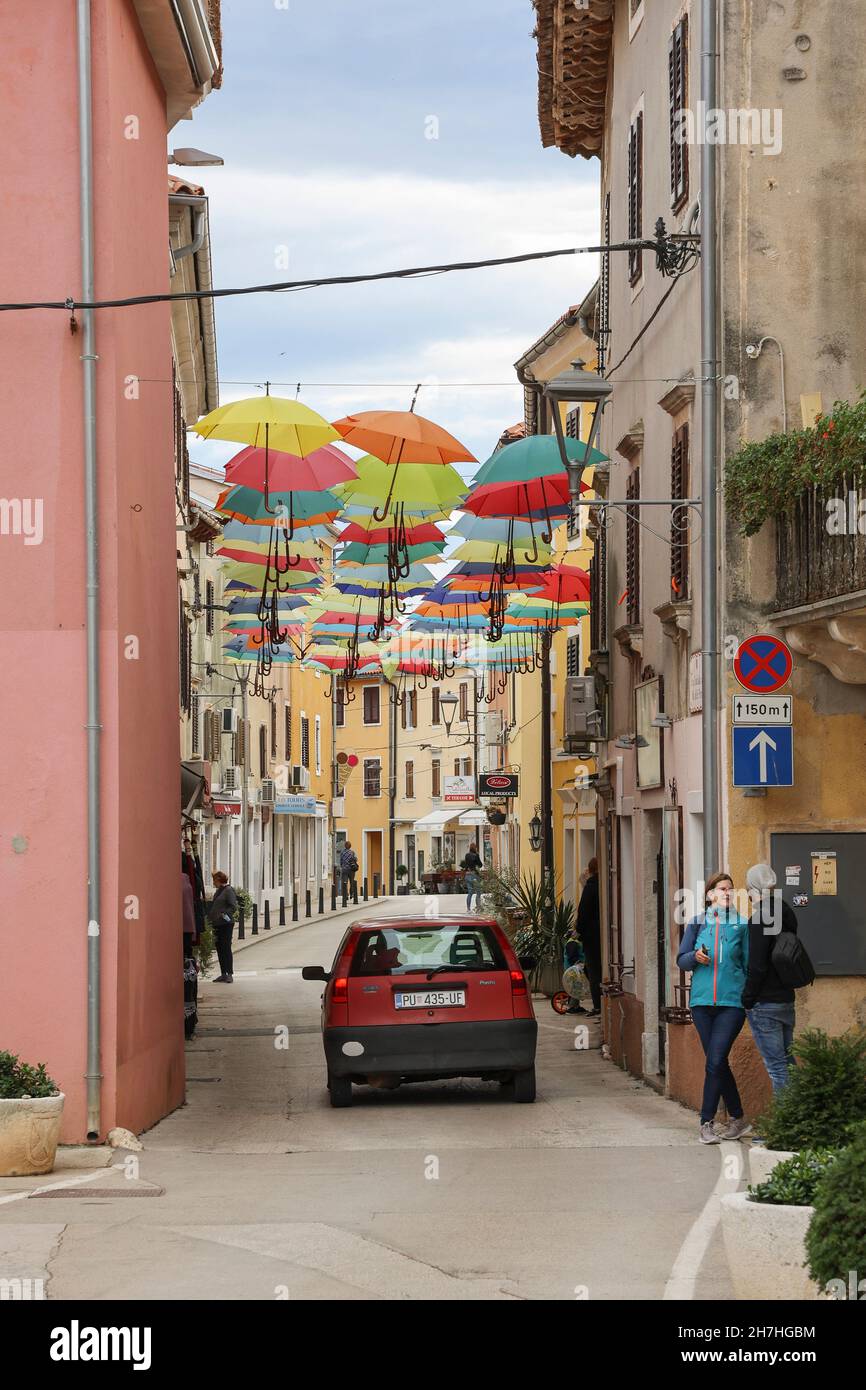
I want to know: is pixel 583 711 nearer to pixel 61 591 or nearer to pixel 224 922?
pixel 61 591

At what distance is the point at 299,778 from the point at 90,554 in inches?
2373

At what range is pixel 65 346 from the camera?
14273 millimetres

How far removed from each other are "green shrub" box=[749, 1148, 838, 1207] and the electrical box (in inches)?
296

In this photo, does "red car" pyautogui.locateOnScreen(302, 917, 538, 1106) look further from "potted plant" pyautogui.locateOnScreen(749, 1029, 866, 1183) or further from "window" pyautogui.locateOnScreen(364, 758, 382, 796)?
"window" pyautogui.locateOnScreen(364, 758, 382, 796)

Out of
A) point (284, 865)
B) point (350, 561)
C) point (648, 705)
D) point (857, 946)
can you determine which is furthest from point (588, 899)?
point (284, 865)

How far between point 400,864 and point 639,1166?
81.6m

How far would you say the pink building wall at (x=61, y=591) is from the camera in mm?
13844

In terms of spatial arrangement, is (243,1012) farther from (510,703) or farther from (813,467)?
(510,703)

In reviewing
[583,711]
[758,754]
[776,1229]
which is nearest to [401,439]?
[758,754]

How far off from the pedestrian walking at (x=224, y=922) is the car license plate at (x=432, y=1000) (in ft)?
59.6

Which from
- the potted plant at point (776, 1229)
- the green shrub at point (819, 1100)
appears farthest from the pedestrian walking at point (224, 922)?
the potted plant at point (776, 1229)

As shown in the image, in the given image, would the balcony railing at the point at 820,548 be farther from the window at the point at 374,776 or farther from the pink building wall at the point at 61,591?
the window at the point at 374,776

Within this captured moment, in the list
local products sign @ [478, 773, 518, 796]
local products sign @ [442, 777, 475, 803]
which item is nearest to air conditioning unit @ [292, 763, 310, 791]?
local products sign @ [442, 777, 475, 803]

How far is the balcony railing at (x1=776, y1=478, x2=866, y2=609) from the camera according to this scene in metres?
13.8
